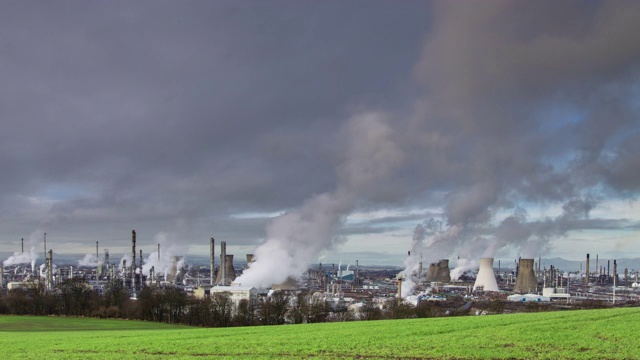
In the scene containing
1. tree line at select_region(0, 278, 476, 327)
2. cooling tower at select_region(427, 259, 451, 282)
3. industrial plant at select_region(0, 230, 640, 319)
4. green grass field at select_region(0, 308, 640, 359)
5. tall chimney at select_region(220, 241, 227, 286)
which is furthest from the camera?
cooling tower at select_region(427, 259, 451, 282)

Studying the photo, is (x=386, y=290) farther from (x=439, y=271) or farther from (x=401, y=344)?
(x=401, y=344)

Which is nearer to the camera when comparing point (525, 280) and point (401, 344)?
point (401, 344)

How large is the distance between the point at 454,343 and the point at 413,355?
5.86 ft

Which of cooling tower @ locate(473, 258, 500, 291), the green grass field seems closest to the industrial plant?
cooling tower @ locate(473, 258, 500, 291)

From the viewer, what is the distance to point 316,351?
13500mm

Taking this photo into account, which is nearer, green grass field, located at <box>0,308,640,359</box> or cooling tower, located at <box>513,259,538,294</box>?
green grass field, located at <box>0,308,640,359</box>

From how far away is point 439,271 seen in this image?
9412cm

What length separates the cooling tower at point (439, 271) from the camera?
3681 inches

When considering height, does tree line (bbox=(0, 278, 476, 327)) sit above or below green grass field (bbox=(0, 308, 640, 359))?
below

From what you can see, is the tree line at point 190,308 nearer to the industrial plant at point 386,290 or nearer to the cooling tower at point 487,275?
the industrial plant at point 386,290

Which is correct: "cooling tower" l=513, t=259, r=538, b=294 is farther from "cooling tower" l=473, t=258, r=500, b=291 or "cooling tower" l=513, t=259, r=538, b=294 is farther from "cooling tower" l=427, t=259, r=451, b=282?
"cooling tower" l=427, t=259, r=451, b=282

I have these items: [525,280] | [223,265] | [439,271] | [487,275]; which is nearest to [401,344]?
[487,275]

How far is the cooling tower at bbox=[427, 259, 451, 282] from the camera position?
307 feet

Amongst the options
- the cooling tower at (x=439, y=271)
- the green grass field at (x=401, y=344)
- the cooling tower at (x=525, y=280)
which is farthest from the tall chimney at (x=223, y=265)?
the green grass field at (x=401, y=344)
